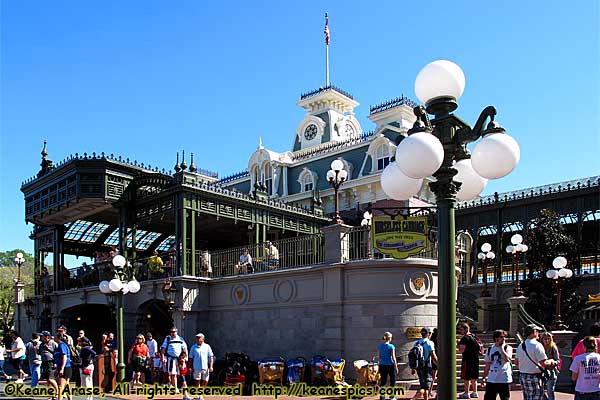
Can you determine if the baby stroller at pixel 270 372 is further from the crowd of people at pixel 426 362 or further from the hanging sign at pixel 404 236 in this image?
the hanging sign at pixel 404 236

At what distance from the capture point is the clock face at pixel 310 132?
136ft

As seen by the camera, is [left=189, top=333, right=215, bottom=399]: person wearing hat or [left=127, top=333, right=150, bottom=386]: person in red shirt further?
[left=127, top=333, right=150, bottom=386]: person in red shirt

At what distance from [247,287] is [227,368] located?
10.7ft

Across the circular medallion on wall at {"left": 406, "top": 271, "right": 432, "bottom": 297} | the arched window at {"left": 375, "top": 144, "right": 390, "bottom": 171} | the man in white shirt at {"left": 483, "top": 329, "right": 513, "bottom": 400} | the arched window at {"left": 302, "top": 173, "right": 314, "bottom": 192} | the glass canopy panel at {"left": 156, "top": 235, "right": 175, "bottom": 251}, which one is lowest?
the man in white shirt at {"left": 483, "top": 329, "right": 513, "bottom": 400}

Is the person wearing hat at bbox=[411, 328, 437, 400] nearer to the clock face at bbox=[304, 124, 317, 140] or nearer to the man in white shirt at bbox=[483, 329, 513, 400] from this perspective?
the man in white shirt at bbox=[483, 329, 513, 400]

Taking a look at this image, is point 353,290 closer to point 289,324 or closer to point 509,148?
point 289,324

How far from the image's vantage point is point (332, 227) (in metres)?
16.8

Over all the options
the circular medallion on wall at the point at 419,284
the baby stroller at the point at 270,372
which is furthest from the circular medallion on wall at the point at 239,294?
the circular medallion on wall at the point at 419,284

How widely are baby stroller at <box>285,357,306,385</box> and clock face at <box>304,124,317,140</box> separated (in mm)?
26732

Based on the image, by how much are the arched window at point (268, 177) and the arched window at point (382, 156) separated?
861 cm

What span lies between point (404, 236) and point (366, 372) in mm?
5216

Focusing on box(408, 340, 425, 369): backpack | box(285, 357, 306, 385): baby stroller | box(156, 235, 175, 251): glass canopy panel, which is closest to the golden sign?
box(285, 357, 306, 385): baby stroller

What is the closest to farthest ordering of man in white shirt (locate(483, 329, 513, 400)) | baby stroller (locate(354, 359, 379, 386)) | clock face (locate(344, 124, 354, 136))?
man in white shirt (locate(483, 329, 513, 400))
baby stroller (locate(354, 359, 379, 386))
clock face (locate(344, 124, 354, 136))

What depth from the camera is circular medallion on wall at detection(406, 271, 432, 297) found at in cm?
1586
